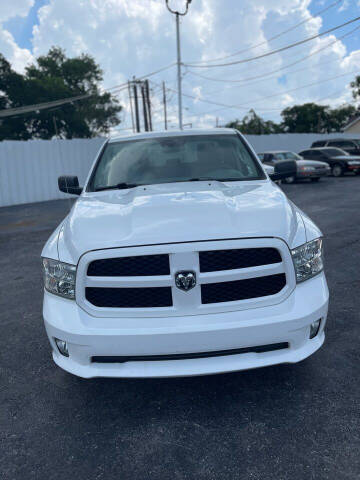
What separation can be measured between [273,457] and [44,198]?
673 inches

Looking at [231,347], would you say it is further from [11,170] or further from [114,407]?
[11,170]

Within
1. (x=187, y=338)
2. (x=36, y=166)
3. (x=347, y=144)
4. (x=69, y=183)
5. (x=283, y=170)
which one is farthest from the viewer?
(x=347, y=144)

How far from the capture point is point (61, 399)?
2.84 m

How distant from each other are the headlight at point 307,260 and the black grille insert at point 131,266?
0.80 metres

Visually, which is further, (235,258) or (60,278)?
(60,278)

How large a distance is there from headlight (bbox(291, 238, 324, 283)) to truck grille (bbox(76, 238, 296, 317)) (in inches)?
3.0

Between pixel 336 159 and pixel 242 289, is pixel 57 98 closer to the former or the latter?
pixel 336 159

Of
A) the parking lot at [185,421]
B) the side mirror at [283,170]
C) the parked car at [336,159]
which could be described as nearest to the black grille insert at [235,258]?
the parking lot at [185,421]

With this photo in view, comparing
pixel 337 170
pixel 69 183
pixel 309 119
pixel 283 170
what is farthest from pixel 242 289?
pixel 309 119

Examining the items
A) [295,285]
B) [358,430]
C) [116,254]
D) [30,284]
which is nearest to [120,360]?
[116,254]

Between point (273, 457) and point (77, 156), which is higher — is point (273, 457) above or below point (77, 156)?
below

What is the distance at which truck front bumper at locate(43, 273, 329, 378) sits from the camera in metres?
2.30

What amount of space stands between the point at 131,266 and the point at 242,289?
67 cm

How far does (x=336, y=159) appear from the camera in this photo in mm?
21203
